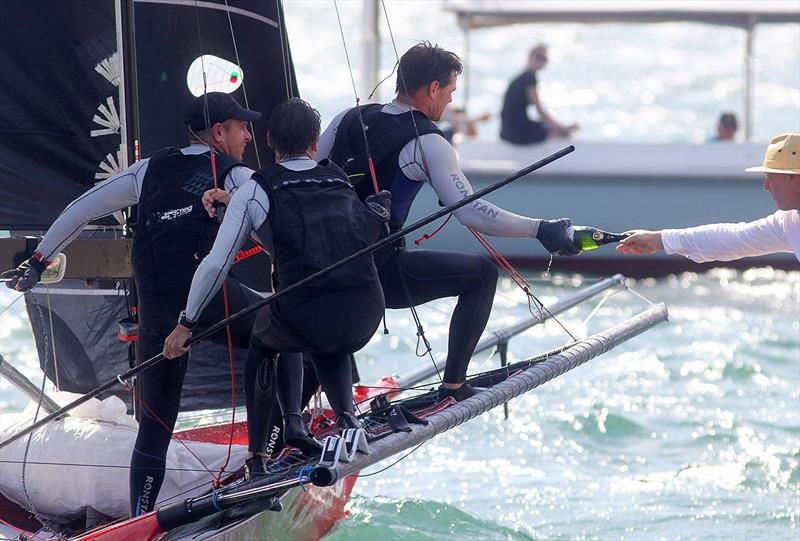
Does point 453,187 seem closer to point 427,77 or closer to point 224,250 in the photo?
point 427,77

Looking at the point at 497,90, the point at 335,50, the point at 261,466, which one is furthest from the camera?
the point at 335,50

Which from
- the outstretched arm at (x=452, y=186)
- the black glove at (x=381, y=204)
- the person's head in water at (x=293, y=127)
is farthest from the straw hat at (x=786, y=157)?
the person's head in water at (x=293, y=127)

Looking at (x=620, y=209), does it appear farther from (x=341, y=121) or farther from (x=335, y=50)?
(x=335, y=50)

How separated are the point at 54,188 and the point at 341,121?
1067 mm

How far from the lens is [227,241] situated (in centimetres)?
347

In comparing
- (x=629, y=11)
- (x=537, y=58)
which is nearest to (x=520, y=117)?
(x=537, y=58)

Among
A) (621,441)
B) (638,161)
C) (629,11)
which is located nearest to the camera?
(621,441)

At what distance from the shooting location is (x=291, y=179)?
139 inches

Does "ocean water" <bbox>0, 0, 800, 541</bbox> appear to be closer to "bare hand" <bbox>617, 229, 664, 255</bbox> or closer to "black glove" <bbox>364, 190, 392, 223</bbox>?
"bare hand" <bbox>617, 229, 664, 255</bbox>

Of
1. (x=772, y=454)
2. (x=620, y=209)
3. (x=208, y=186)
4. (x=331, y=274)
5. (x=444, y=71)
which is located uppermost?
(x=444, y=71)

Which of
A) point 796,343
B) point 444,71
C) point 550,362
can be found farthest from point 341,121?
point 796,343

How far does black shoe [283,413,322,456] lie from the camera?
3.77 meters

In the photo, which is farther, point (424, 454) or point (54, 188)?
point (424, 454)

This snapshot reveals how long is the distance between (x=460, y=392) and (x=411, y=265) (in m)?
0.42
